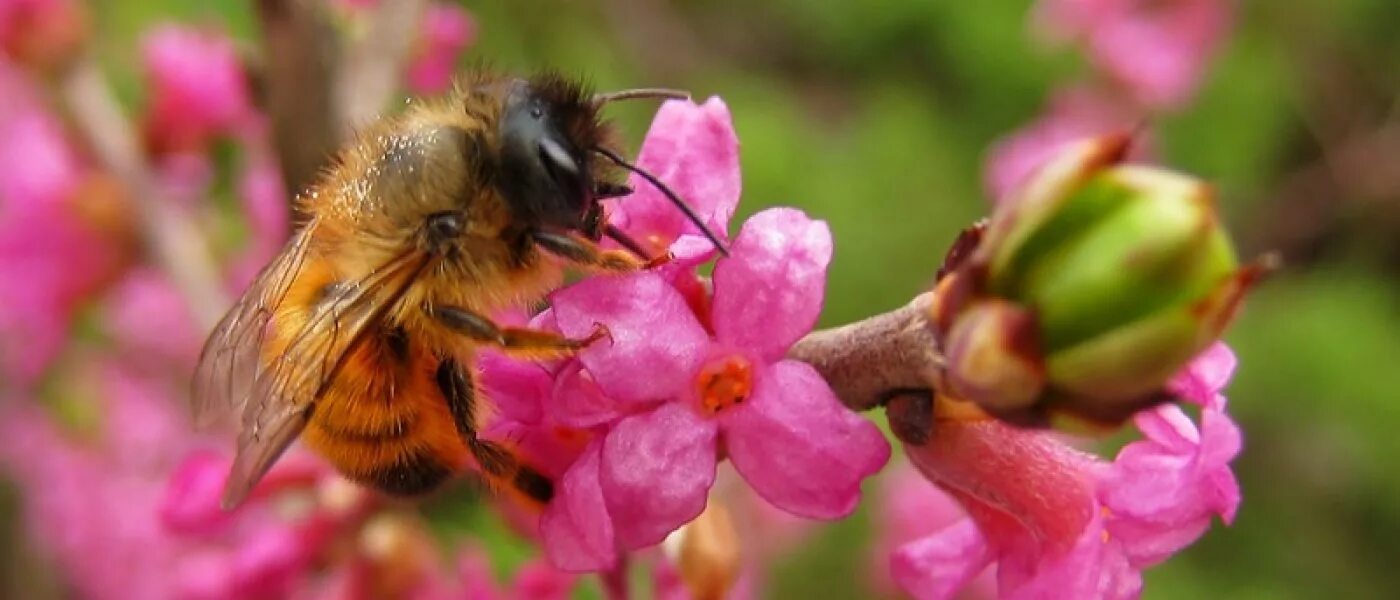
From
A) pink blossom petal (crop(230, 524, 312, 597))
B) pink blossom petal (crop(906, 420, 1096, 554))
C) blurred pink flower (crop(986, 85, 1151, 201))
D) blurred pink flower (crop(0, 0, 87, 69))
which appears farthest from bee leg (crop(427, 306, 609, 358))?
blurred pink flower (crop(986, 85, 1151, 201))

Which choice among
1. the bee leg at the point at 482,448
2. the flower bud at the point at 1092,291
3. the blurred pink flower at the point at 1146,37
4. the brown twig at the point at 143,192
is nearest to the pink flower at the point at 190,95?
the brown twig at the point at 143,192

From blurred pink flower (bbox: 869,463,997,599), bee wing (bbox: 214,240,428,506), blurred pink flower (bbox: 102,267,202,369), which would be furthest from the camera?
blurred pink flower (bbox: 102,267,202,369)

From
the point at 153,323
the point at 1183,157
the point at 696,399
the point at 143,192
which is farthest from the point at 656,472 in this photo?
the point at 1183,157

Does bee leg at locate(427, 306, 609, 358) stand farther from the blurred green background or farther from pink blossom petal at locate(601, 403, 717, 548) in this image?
the blurred green background

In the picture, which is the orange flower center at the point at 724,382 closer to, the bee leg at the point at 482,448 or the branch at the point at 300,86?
the bee leg at the point at 482,448

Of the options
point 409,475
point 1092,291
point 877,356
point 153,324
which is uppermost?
point 1092,291

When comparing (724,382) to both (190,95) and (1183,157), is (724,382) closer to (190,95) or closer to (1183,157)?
(190,95)

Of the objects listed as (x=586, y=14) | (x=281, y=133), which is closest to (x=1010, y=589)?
(x=281, y=133)

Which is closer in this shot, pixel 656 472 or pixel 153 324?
pixel 656 472
